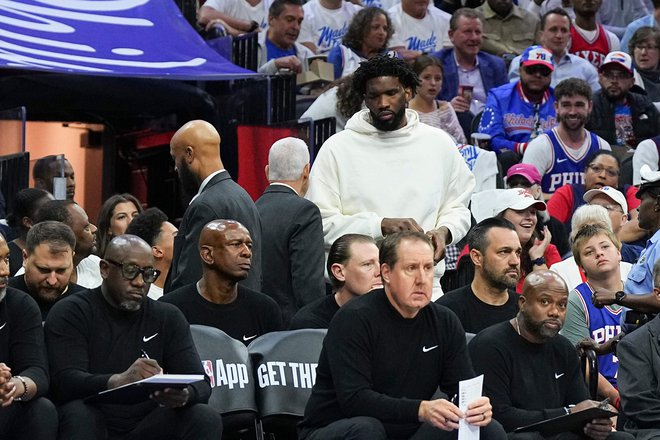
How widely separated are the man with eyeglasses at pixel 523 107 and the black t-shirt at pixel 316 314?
4.56m

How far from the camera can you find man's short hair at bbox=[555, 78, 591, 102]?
465 inches

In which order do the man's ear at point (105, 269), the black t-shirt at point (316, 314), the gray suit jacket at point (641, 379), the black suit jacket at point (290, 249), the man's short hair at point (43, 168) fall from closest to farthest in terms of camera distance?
the man's ear at point (105, 269) < the gray suit jacket at point (641, 379) < the black t-shirt at point (316, 314) < the black suit jacket at point (290, 249) < the man's short hair at point (43, 168)

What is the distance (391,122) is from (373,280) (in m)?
1.04

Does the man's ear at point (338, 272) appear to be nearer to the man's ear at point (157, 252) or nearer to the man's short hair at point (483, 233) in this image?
the man's short hair at point (483, 233)

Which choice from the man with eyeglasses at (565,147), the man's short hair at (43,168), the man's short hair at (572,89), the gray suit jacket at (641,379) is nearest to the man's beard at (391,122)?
the gray suit jacket at (641,379)

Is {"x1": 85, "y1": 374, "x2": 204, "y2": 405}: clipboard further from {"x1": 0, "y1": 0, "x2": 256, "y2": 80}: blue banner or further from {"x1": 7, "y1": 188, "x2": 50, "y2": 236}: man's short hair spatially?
{"x1": 0, "y1": 0, "x2": 256, "y2": 80}: blue banner

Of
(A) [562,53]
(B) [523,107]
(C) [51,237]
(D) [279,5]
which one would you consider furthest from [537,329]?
(A) [562,53]

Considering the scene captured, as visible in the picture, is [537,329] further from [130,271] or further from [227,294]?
[130,271]

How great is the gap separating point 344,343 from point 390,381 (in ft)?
1.05

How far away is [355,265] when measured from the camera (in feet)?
26.5

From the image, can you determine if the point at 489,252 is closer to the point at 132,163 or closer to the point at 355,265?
the point at 355,265

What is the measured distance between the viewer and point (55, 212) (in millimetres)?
8656

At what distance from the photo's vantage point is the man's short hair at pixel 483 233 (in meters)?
8.32

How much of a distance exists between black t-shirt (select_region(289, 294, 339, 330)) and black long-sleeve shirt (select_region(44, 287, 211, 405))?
898mm
